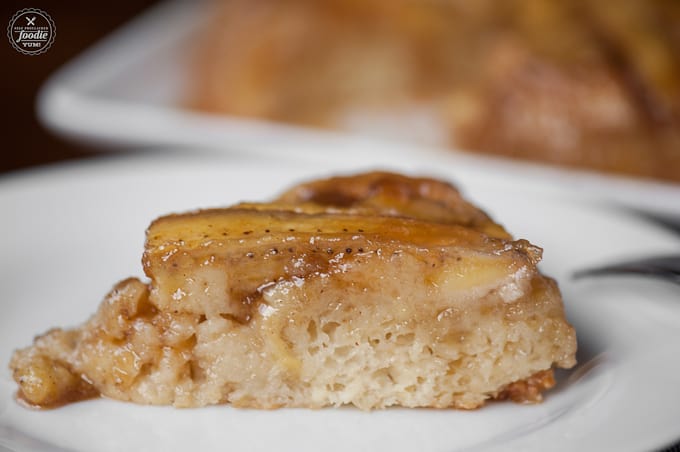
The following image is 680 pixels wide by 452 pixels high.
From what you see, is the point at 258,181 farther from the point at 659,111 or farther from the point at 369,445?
the point at 659,111

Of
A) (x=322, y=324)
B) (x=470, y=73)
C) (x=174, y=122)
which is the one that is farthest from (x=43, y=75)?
(x=322, y=324)

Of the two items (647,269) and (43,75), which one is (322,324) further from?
(43,75)

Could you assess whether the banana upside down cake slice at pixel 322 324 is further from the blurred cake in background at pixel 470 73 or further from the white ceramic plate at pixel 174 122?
the blurred cake in background at pixel 470 73

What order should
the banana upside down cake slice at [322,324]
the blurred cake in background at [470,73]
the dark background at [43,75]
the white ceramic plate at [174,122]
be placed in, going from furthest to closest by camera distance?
1. the dark background at [43,75]
2. the blurred cake in background at [470,73]
3. the white ceramic plate at [174,122]
4. the banana upside down cake slice at [322,324]

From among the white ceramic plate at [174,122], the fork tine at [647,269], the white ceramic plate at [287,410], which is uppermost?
the white ceramic plate at [174,122]

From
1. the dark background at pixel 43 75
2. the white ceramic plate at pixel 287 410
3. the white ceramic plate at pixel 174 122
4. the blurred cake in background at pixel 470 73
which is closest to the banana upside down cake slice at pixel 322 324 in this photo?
the white ceramic plate at pixel 287 410

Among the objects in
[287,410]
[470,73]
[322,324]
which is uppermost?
[470,73]

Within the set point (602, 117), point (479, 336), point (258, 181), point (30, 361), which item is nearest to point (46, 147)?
point (258, 181)

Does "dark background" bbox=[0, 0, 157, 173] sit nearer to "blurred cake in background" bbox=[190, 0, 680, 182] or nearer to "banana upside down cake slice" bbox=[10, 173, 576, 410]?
"blurred cake in background" bbox=[190, 0, 680, 182]
